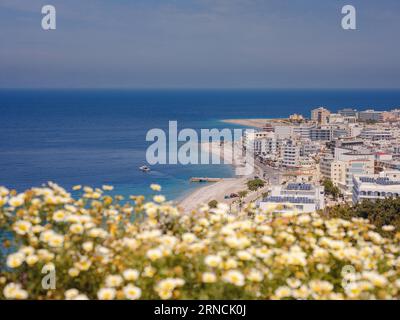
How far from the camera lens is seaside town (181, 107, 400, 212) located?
65.6 feet

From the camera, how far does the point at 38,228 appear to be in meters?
2.24

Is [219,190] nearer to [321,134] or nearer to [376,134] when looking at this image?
[321,134]

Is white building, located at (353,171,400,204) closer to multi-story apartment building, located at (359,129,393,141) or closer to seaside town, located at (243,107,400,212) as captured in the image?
seaside town, located at (243,107,400,212)

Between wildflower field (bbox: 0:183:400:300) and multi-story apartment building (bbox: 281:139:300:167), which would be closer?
wildflower field (bbox: 0:183:400:300)

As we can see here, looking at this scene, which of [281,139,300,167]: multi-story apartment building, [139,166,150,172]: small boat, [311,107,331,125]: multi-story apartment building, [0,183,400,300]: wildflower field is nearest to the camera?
[0,183,400,300]: wildflower field

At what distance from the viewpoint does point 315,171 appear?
2988 centimetres

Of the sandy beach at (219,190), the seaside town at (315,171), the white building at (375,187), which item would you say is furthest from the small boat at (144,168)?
the white building at (375,187)

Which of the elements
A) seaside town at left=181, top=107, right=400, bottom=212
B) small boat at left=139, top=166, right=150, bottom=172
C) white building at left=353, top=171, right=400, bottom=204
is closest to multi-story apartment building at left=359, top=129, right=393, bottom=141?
seaside town at left=181, top=107, right=400, bottom=212

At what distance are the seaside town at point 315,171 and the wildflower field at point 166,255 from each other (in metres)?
12.8

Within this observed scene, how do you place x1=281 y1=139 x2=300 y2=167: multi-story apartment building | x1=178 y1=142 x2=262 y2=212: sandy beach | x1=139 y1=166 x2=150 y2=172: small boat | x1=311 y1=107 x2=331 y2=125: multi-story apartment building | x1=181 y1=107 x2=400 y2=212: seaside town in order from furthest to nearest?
x1=311 y1=107 x2=331 y2=125: multi-story apartment building
x1=139 y1=166 x2=150 y2=172: small boat
x1=281 y1=139 x2=300 y2=167: multi-story apartment building
x1=178 y1=142 x2=262 y2=212: sandy beach
x1=181 y1=107 x2=400 y2=212: seaside town

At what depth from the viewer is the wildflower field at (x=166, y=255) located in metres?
2.05

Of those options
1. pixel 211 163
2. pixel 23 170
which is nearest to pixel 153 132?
pixel 211 163

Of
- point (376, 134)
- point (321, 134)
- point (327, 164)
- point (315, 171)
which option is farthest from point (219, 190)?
point (376, 134)
